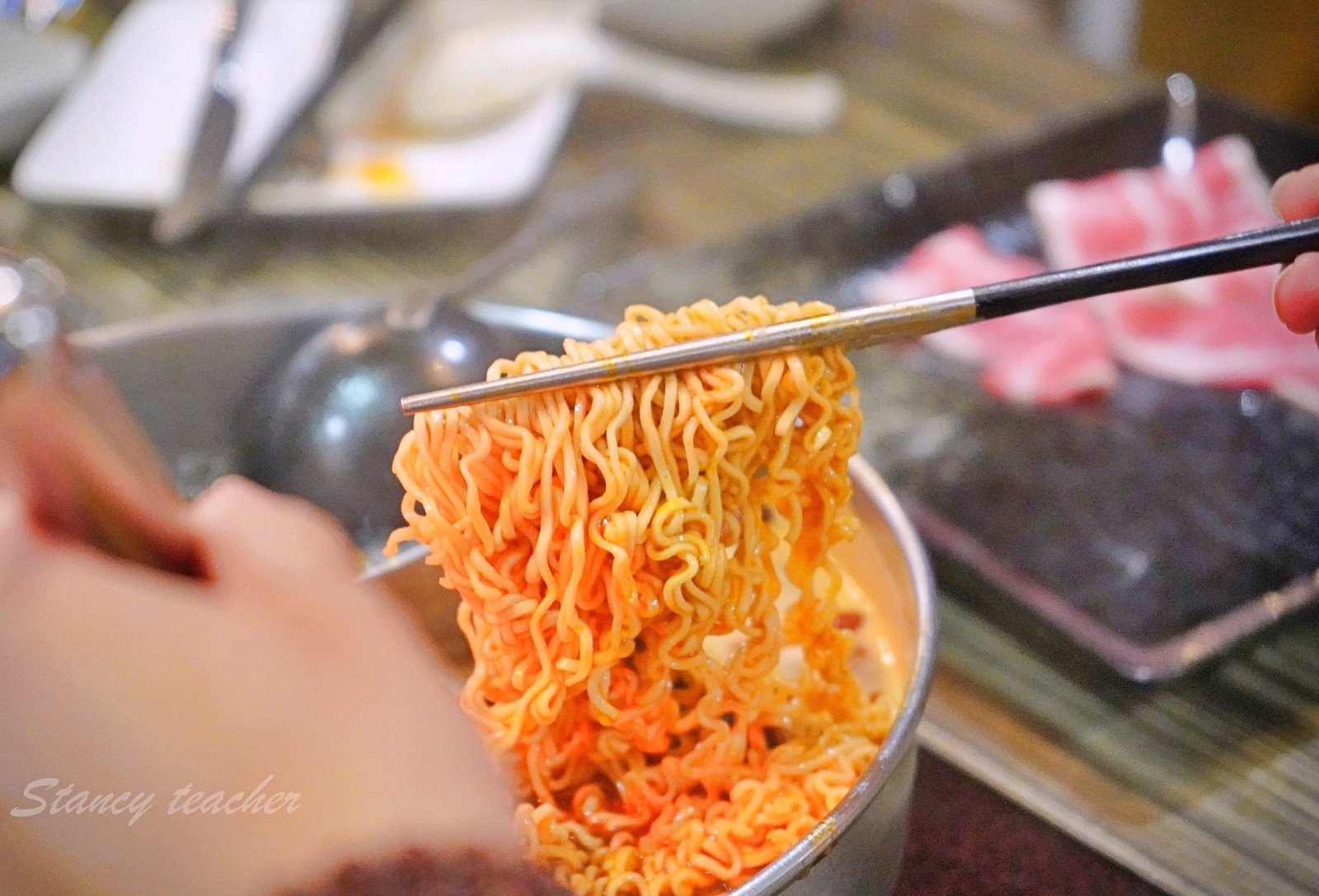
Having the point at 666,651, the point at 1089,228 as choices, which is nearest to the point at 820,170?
the point at 1089,228

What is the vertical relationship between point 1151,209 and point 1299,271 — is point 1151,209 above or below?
below

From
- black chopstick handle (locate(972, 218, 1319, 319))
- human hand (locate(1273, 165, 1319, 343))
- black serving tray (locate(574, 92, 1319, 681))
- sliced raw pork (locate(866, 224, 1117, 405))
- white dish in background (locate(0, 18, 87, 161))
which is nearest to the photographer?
black chopstick handle (locate(972, 218, 1319, 319))

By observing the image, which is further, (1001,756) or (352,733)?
(1001,756)

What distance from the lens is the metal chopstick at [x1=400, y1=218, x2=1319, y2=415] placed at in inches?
27.5

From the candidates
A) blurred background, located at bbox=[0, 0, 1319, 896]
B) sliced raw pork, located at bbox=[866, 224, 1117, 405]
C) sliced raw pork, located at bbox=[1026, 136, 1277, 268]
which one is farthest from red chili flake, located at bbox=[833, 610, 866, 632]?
sliced raw pork, located at bbox=[1026, 136, 1277, 268]

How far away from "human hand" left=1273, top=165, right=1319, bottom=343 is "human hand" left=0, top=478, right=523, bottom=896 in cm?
70

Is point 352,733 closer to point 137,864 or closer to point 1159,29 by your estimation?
point 137,864

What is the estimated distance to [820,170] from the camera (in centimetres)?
206

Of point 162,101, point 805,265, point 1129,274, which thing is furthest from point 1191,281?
point 162,101

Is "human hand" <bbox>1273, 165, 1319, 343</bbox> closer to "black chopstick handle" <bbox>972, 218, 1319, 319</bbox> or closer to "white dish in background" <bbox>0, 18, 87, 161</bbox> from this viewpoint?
"black chopstick handle" <bbox>972, 218, 1319, 319</bbox>

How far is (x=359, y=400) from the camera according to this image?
1.09 metres

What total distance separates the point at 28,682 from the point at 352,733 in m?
0.18

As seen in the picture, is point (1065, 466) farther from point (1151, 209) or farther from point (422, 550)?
point (422, 550)

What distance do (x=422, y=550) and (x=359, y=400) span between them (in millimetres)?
248
